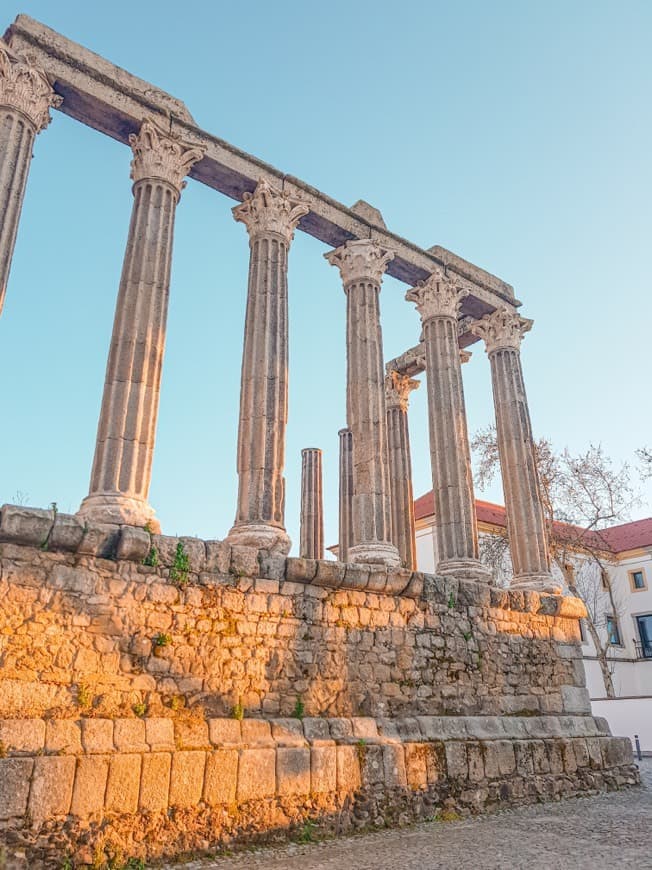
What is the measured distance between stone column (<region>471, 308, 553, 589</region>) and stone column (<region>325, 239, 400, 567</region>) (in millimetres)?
3522

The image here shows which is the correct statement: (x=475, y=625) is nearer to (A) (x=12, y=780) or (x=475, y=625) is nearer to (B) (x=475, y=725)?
(B) (x=475, y=725)

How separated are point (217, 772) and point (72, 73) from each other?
34.2ft

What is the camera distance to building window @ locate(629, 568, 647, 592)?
113ft

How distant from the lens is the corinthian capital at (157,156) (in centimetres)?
1080

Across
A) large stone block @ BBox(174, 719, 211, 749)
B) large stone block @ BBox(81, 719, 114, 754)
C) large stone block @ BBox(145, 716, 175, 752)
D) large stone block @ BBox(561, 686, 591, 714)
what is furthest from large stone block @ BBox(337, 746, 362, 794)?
large stone block @ BBox(561, 686, 591, 714)

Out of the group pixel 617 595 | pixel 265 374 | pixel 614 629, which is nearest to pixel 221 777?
pixel 265 374

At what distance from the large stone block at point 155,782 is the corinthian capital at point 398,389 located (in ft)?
39.4

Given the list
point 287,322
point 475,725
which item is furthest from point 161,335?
point 475,725

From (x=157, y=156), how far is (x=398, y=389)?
347 inches

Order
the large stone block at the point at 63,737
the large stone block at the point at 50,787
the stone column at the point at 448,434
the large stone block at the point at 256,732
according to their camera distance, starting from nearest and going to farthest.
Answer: the large stone block at the point at 50,787, the large stone block at the point at 63,737, the large stone block at the point at 256,732, the stone column at the point at 448,434

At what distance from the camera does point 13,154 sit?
930 centimetres

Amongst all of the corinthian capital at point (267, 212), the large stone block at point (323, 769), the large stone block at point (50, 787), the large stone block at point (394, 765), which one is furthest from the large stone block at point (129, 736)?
the corinthian capital at point (267, 212)

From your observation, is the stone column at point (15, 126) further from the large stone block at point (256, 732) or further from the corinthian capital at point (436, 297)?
the corinthian capital at point (436, 297)

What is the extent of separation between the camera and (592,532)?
34.7m
